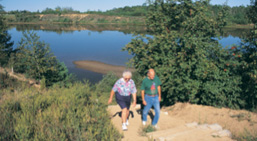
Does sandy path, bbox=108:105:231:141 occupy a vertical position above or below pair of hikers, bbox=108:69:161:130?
below

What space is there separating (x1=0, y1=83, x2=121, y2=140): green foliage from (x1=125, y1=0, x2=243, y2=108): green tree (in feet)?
14.7

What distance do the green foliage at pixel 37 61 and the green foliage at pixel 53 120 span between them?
19453mm

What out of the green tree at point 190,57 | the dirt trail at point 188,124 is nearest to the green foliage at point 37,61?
the green tree at point 190,57

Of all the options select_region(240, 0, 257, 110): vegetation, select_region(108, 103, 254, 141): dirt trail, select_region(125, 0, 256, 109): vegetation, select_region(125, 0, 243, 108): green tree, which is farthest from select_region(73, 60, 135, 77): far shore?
select_region(108, 103, 254, 141): dirt trail

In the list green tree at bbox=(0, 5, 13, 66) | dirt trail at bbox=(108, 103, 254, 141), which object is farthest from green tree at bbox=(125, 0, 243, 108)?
green tree at bbox=(0, 5, 13, 66)

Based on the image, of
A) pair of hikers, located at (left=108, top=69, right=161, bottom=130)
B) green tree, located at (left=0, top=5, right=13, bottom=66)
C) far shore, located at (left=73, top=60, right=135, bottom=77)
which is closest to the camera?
pair of hikers, located at (left=108, top=69, right=161, bottom=130)

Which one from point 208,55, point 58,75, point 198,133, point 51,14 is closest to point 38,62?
point 58,75

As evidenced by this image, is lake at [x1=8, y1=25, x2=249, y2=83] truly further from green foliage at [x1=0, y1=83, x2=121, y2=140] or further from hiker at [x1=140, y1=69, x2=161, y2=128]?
green foliage at [x1=0, y1=83, x2=121, y2=140]

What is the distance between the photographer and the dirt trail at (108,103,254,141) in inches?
215

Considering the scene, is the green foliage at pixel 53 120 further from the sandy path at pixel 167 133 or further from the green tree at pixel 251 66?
the green tree at pixel 251 66

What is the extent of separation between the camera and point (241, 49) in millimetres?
10133

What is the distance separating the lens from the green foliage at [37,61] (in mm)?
25266

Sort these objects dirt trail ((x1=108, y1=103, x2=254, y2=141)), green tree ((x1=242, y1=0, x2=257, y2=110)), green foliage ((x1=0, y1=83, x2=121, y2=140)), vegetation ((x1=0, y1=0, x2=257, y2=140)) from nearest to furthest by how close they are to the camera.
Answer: green foliage ((x1=0, y1=83, x2=121, y2=140)) < vegetation ((x1=0, y1=0, x2=257, y2=140)) < dirt trail ((x1=108, y1=103, x2=254, y2=141)) < green tree ((x1=242, y1=0, x2=257, y2=110))

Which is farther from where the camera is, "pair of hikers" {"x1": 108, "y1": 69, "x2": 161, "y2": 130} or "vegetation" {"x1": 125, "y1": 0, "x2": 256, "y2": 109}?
"vegetation" {"x1": 125, "y1": 0, "x2": 256, "y2": 109}
